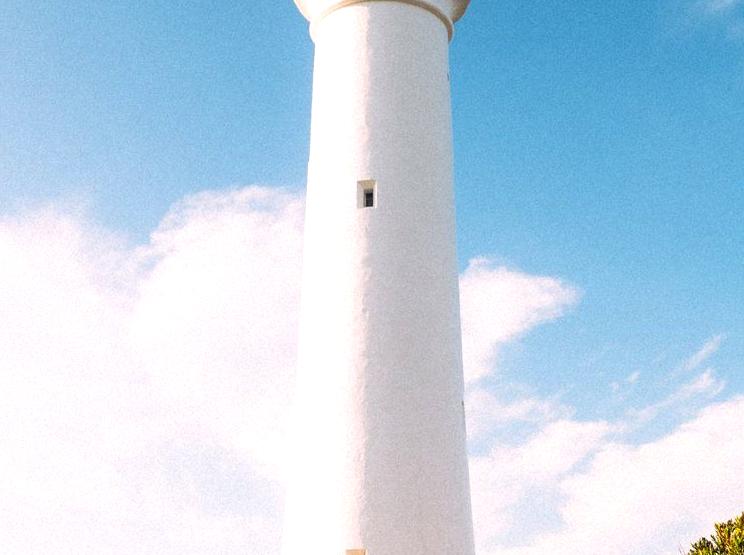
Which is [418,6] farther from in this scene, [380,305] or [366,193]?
[380,305]

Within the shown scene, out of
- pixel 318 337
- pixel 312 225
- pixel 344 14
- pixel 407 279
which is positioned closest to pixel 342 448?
pixel 318 337

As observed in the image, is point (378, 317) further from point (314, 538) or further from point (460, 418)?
point (314, 538)

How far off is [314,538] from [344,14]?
10.5 meters

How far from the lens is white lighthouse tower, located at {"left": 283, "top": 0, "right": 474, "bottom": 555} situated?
48.2 ft

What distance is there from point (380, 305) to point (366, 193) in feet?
7.88

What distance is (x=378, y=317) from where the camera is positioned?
51.8 feet

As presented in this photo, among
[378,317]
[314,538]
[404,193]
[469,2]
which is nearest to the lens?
[314,538]

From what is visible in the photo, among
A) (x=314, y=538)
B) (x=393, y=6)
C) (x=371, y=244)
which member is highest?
(x=393, y=6)

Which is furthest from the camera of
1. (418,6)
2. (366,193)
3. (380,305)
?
(418,6)

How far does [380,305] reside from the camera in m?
15.9

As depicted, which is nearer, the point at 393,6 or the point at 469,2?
the point at 393,6

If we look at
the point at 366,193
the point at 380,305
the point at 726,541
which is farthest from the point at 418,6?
the point at 726,541

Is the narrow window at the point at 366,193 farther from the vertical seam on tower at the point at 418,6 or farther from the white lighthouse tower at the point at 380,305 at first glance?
the vertical seam on tower at the point at 418,6

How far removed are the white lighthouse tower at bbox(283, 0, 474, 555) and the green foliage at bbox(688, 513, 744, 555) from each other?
8.41 metres
